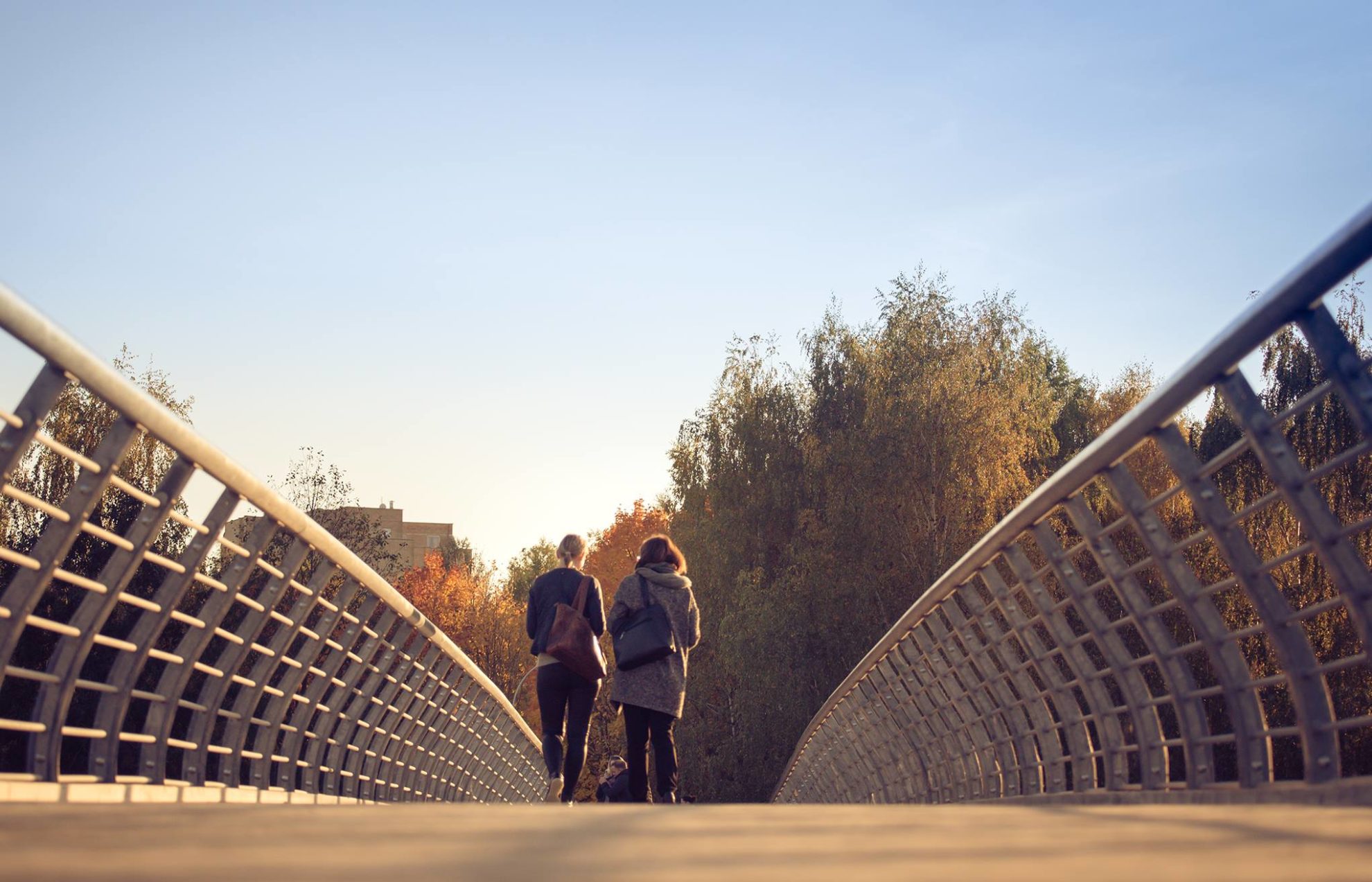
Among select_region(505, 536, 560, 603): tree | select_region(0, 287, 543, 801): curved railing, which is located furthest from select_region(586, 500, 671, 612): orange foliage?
select_region(0, 287, 543, 801): curved railing

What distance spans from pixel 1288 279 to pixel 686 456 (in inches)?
1199

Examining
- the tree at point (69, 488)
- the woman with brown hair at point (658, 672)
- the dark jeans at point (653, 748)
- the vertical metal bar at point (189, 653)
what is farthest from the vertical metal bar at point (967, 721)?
the tree at point (69, 488)

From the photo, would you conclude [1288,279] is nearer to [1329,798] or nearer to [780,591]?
[1329,798]

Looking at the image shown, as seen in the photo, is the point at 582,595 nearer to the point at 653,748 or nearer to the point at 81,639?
the point at 653,748

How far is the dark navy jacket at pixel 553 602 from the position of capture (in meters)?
9.48

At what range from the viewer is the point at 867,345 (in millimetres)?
32000

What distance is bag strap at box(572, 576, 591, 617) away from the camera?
373 inches

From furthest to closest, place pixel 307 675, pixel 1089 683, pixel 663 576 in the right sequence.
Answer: pixel 663 576 < pixel 307 675 < pixel 1089 683

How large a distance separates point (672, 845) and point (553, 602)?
7386 millimetres

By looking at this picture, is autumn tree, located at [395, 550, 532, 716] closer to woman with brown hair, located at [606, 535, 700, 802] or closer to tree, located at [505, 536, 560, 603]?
tree, located at [505, 536, 560, 603]

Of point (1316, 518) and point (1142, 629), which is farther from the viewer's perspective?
point (1142, 629)

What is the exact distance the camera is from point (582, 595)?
952 centimetres

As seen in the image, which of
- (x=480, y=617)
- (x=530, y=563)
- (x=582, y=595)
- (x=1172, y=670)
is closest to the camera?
(x=1172, y=670)

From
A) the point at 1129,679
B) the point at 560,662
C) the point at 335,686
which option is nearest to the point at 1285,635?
the point at 1129,679
